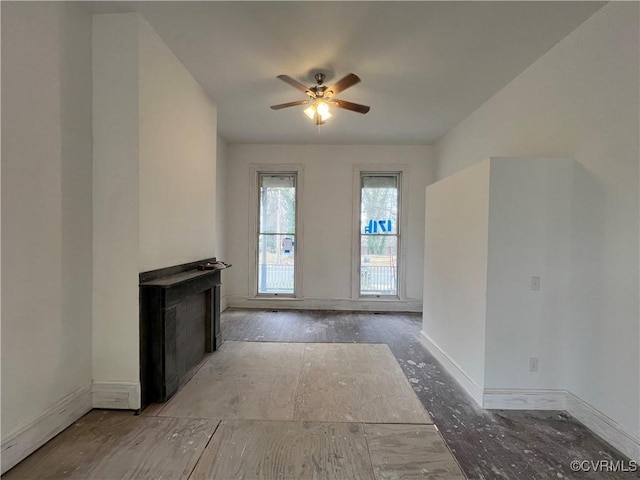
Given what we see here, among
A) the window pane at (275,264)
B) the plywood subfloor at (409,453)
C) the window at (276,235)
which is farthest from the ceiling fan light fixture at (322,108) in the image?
the plywood subfloor at (409,453)

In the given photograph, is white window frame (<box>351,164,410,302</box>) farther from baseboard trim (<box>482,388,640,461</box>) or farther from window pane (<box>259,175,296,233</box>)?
baseboard trim (<box>482,388,640,461</box>)

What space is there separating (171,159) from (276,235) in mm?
2927

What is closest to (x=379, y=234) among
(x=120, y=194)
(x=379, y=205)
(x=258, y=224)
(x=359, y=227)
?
(x=359, y=227)

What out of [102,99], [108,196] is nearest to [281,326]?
[108,196]

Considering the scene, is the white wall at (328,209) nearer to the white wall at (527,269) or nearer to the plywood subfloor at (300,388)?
the plywood subfloor at (300,388)

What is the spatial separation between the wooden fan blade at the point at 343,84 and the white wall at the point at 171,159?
1.41 metres

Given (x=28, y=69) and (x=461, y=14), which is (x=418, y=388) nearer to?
(x=461, y=14)

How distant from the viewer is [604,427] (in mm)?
1977

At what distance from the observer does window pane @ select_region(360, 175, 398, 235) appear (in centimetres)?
539

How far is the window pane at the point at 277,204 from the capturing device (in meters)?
5.40

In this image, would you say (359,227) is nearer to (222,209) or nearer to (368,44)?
(222,209)

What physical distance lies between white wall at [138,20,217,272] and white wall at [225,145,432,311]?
6.18ft

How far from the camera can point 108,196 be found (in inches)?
86.0

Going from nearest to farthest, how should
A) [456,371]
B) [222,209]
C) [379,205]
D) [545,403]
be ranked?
[545,403] → [456,371] → [222,209] → [379,205]
